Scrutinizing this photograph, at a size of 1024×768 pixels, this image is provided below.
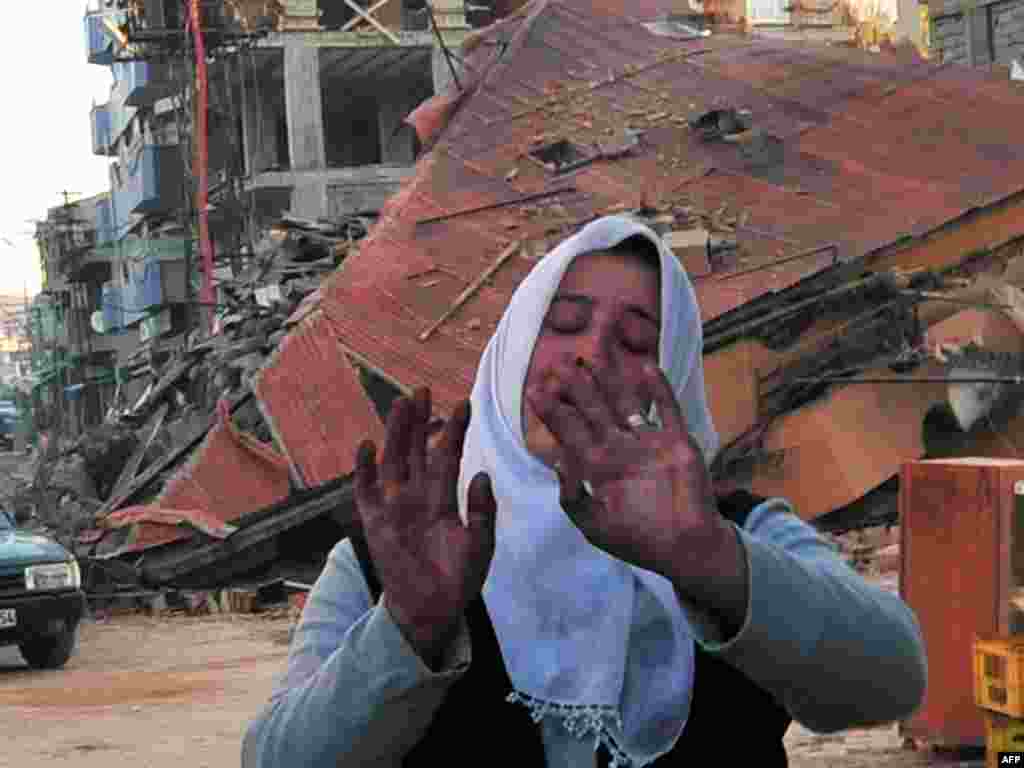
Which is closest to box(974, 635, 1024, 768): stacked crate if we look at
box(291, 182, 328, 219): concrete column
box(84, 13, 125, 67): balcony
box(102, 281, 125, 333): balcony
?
box(291, 182, 328, 219): concrete column

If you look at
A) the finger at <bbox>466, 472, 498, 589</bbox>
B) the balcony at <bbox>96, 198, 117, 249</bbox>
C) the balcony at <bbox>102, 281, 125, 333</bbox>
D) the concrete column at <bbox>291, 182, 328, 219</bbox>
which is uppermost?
the finger at <bbox>466, 472, 498, 589</bbox>

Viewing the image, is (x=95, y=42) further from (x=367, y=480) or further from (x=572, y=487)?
(x=572, y=487)

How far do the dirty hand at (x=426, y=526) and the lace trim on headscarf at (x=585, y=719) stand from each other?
254 mm

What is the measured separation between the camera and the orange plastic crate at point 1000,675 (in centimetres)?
790

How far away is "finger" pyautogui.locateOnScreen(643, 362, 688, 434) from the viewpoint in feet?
6.84

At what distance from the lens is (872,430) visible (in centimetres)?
1891

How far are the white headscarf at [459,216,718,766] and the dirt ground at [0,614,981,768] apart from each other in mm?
6949

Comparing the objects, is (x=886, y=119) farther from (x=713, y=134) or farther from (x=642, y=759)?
(x=642, y=759)

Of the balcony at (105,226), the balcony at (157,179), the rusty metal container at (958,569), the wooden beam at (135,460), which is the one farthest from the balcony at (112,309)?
the rusty metal container at (958,569)

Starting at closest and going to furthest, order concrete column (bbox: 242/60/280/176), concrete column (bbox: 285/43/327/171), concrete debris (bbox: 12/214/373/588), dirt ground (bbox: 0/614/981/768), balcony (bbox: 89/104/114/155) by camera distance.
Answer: dirt ground (bbox: 0/614/981/768) < concrete debris (bbox: 12/214/373/588) < concrete column (bbox: 285/43/327/171) < concrete column (bbox: 242/60/280/176) < balcony (bbox: 89/104/114/155)

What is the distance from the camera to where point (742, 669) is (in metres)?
2.25

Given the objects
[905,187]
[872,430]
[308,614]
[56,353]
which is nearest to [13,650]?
[872,430]

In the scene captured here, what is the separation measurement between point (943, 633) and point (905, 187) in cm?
1260

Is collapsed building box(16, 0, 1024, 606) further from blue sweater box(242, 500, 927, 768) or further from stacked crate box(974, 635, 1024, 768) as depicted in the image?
blue sweater box(242, 500, 927, 768)
